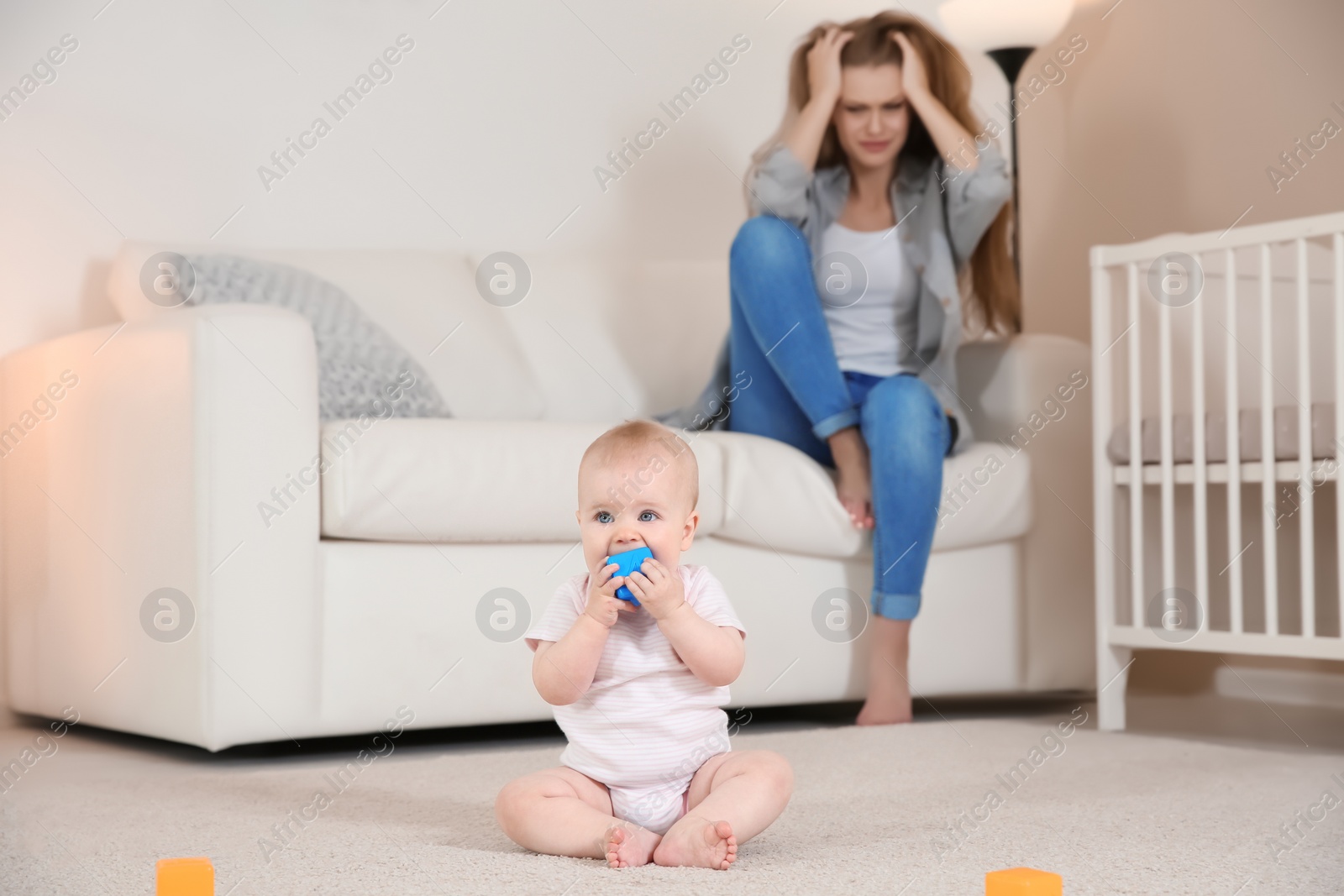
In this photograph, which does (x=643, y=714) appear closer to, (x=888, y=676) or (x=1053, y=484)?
(x=888, y=676)

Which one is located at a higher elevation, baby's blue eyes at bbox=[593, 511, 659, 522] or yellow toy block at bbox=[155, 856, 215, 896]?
baby's blue eyes at bbox=[593, 511, 659, 522]

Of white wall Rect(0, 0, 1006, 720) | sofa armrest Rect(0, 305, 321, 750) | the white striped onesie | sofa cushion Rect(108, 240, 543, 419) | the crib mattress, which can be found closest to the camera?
the white striped onesie

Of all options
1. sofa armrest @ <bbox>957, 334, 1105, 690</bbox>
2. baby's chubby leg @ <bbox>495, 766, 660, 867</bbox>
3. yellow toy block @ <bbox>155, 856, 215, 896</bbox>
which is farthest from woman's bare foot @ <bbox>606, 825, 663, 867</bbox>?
sofa armrest @ <bbox>957, 334, 1105, 690</bbox>

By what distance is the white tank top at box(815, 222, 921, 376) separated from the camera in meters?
1.99

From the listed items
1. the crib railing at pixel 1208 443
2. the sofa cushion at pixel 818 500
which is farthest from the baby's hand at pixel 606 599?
the crib railing at pixel 1208 443

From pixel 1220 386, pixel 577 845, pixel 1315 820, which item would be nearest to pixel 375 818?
pixel 577 845

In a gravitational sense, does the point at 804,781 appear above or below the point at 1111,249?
below

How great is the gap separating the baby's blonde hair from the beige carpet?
29 centimetres

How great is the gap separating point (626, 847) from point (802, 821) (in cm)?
26

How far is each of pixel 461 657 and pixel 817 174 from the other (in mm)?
951

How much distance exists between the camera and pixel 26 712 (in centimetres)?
196

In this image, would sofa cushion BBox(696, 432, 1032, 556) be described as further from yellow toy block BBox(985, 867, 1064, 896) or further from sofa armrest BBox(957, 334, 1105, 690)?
yellow toy block BBox(985, 867, 1064, 896)

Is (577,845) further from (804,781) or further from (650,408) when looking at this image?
(650,408)

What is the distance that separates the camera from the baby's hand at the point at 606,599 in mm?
934
